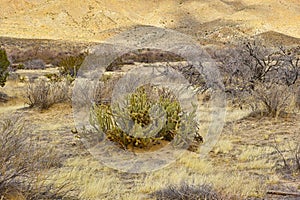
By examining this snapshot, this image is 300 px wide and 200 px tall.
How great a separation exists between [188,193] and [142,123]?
2.84 meters

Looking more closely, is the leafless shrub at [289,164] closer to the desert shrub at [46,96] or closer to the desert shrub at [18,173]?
the desert shrub at [18,173]

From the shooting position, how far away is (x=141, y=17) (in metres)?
65.2

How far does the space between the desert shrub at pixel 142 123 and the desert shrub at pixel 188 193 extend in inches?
88.0

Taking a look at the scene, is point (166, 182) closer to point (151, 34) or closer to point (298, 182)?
point (298, 182)

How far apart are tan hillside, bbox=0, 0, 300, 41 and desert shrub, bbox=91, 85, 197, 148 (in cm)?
4482

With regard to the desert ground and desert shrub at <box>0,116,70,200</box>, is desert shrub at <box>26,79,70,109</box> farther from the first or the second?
desert shrub at <box>0,116,70,200</box>

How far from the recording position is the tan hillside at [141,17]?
2200 inches

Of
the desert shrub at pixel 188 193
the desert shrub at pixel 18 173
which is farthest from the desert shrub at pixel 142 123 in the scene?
the desert shrub at pixel 18 173

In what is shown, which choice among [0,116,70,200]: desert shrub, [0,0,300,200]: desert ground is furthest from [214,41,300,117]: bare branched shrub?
[0,116,70,200]: desert shrub

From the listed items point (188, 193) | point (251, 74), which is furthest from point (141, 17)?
point (188, 193)

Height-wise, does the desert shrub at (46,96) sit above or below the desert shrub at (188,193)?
below

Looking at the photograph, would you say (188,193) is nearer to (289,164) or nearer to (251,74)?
(289,164)

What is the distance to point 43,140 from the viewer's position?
304 inches

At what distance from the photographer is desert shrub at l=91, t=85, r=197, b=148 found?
6.98 meters
